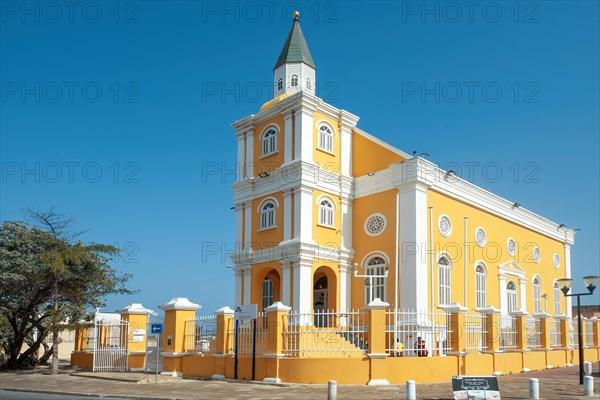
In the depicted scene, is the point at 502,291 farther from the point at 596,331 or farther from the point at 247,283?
the point at 247,283

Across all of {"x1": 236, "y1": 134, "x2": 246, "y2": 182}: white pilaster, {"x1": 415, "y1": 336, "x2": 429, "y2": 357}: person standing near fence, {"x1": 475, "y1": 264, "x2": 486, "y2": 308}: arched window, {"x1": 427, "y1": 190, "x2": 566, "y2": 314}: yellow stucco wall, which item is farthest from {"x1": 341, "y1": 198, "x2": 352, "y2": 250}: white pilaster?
{"x1": 415, "y1": 336, "x2": 429, "y2": 357}: person standing near fence

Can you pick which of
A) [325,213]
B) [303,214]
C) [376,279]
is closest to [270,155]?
[325,213]

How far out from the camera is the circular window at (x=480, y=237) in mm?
28719

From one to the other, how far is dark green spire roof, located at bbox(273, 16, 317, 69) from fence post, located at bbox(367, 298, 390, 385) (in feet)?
51.5

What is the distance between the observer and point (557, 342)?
26.0 m

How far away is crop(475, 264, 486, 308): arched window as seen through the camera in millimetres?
28297

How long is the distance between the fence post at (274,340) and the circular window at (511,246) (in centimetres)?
1658

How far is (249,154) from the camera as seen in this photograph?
28906mm

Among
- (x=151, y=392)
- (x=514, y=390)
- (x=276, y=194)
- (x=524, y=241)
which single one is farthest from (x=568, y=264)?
(x=151, y=392)

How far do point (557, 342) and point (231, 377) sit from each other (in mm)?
14103

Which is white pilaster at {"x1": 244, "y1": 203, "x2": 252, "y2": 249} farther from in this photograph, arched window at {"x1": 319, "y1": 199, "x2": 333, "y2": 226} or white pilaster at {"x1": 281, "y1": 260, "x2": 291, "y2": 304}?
arched window at {"x1": 319, "y1": 199, "x2": 333, "y2": 226}

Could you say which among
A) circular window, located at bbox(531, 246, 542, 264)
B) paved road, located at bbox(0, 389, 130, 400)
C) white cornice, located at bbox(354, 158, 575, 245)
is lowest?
paved road, located at bbox(0, 389, 130, 400)

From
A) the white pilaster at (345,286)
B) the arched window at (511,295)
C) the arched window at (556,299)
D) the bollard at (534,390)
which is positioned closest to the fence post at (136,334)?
the white pilaster at (345,286)

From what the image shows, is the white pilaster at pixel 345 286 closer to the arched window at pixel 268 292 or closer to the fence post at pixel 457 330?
the arched window at pixel 268 292
